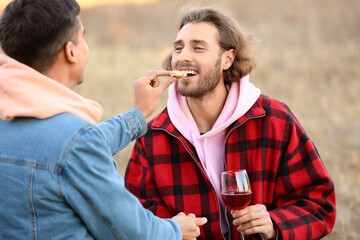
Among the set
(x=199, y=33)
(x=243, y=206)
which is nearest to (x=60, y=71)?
(x=243, y=206)

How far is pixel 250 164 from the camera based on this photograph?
3.25 meters

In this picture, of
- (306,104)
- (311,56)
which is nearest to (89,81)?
(306,104)

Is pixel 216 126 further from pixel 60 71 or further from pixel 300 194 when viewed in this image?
pixel 60 71

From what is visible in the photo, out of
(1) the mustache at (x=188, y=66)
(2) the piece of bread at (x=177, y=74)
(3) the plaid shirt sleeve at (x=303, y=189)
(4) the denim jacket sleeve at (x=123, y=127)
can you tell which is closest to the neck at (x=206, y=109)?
(1) the mustache at (x=188, y=66)

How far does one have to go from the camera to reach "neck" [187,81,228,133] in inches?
141

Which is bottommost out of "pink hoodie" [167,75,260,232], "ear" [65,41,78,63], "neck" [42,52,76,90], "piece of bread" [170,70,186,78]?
"pink hoodie" [167,75,260,232]

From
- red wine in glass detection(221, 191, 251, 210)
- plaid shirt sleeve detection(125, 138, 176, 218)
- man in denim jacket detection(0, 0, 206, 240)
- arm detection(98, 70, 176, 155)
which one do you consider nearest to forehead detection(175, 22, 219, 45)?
plaid shirt sleeve detection(125, 138, 176, 218)

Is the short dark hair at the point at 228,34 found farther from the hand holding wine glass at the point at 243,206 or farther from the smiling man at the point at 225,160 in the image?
the hand holding wine glass at the point at 243,206

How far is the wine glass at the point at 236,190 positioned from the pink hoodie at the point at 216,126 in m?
0.55

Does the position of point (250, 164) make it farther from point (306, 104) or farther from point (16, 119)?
point (306, 104)

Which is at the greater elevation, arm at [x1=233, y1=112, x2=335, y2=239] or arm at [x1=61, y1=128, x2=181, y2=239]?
arm at [x1=61, y1=128, x2=181, y2=239]

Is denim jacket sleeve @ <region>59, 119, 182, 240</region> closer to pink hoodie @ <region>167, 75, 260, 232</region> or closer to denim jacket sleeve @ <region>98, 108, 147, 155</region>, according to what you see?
denim jacket sleeve @ <region>98, 108, 147, 155</region>

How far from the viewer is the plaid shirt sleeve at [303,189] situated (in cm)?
306

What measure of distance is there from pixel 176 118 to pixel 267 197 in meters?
0.89
